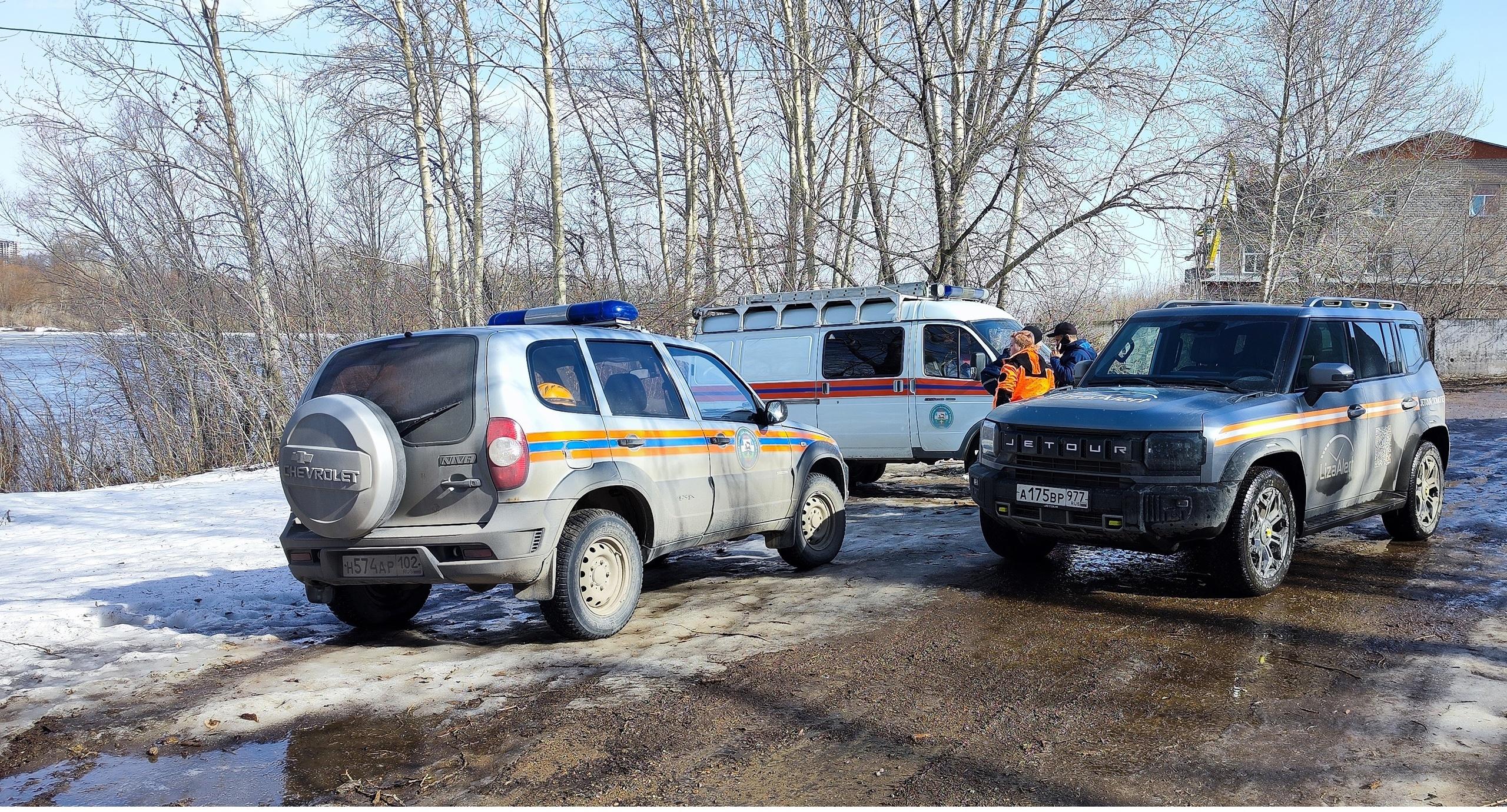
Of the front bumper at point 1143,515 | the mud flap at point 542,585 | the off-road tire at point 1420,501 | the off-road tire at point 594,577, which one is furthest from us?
the off-road tire at point 1420,501

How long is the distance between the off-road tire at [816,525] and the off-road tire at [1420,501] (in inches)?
169

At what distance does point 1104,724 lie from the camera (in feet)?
14.1

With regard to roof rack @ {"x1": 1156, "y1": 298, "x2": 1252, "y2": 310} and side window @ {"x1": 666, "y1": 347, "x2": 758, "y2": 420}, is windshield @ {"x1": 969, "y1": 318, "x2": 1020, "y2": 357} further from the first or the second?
side window @ {"x1": 666, "y1": 347, "x2": 758, "y2": 420}

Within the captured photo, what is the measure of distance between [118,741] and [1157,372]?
6.55 metres

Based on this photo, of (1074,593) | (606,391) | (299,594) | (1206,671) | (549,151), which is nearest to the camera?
(1206,671)

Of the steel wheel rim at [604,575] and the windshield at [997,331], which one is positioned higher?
the windshield at [997,331]

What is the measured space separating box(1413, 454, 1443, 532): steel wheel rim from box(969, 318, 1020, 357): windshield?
161 inches

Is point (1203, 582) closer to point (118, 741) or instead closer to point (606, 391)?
point (606, 391)

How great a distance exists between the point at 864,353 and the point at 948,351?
1015 mm

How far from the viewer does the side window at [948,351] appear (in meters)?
11.4

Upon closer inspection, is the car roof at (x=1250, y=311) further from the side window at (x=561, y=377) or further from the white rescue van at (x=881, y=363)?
the side window at (x=561, y=377)

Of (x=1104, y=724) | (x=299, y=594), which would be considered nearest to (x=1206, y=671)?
(x=1104, y=724)

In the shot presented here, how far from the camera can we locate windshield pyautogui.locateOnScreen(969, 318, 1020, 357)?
11438 millimetres

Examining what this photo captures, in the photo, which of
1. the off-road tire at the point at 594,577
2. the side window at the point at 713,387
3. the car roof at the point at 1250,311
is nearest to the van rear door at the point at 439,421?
the off-road tire at the point at 594,577
